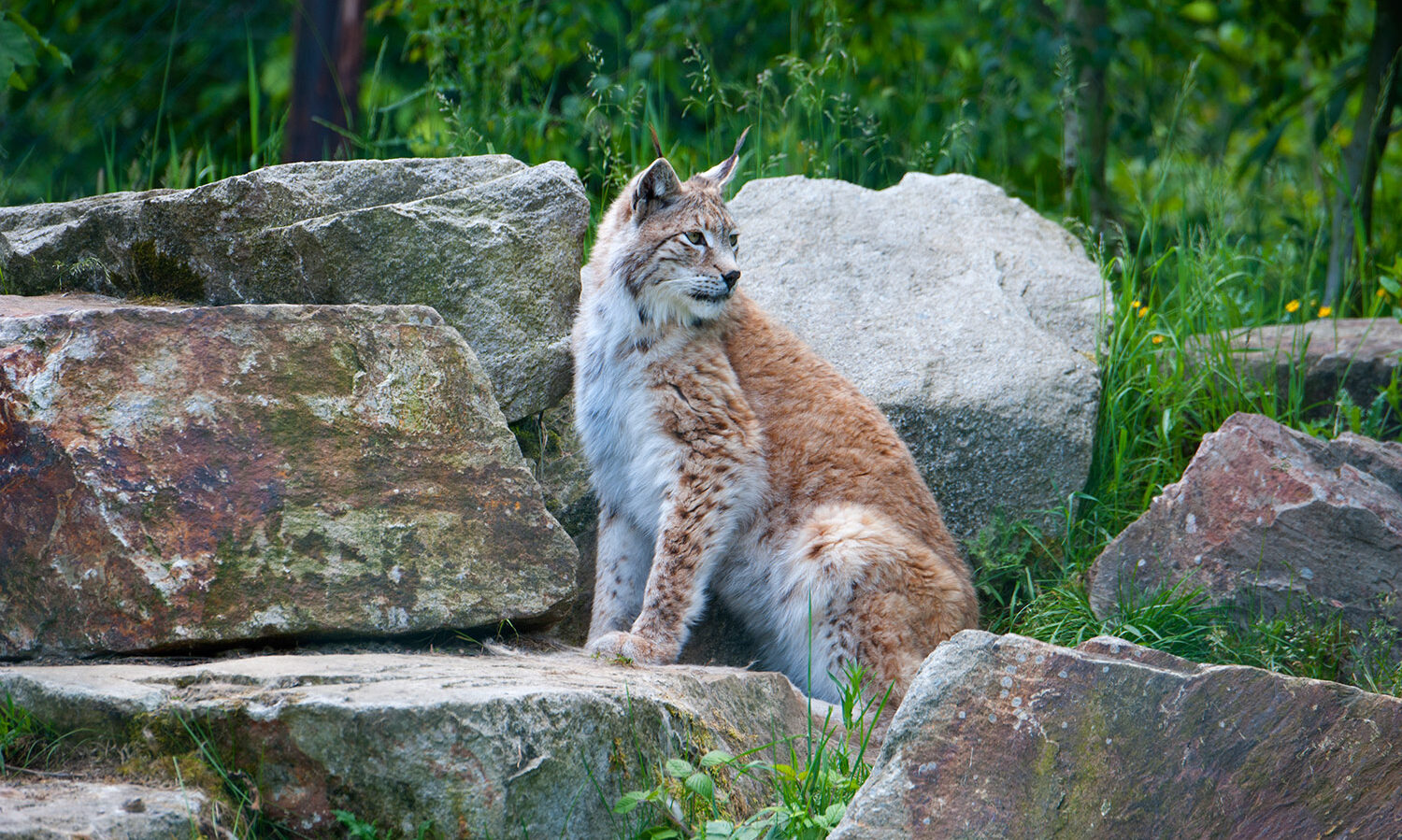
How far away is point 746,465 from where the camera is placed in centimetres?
397

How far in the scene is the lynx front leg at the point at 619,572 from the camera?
4.08 meters

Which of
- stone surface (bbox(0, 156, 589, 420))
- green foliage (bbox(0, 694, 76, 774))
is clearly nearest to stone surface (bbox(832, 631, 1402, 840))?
green foliage (bbox(0, 694, 76, 774))

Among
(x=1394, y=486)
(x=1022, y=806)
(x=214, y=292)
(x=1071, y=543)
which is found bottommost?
(x=1071, y=543)

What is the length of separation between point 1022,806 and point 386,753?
4.25ft

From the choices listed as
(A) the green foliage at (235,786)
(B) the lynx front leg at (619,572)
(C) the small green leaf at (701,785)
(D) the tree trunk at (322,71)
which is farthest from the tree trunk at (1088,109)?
(A) the green foliage at (235,786)

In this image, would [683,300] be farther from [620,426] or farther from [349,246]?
[349,246]

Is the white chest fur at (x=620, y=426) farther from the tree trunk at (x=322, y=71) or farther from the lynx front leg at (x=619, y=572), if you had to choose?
the tree trunk at (x=322, y=71)

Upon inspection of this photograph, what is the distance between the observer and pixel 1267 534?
12.9 feet

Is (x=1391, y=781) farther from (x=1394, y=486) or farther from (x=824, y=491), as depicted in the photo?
(x=1394, y=486)

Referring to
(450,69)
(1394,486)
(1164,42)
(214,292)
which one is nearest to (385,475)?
(214,292)

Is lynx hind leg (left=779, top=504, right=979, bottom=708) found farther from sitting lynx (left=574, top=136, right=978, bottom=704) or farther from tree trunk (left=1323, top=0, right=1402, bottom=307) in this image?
tree trunk (left=1323, top=0, right=1402, bottom=307)

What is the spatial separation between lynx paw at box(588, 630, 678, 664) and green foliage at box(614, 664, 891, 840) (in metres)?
0.76

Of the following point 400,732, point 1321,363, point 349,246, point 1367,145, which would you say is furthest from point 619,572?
point 1367,145

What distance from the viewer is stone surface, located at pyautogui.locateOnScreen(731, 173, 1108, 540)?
4.53m
